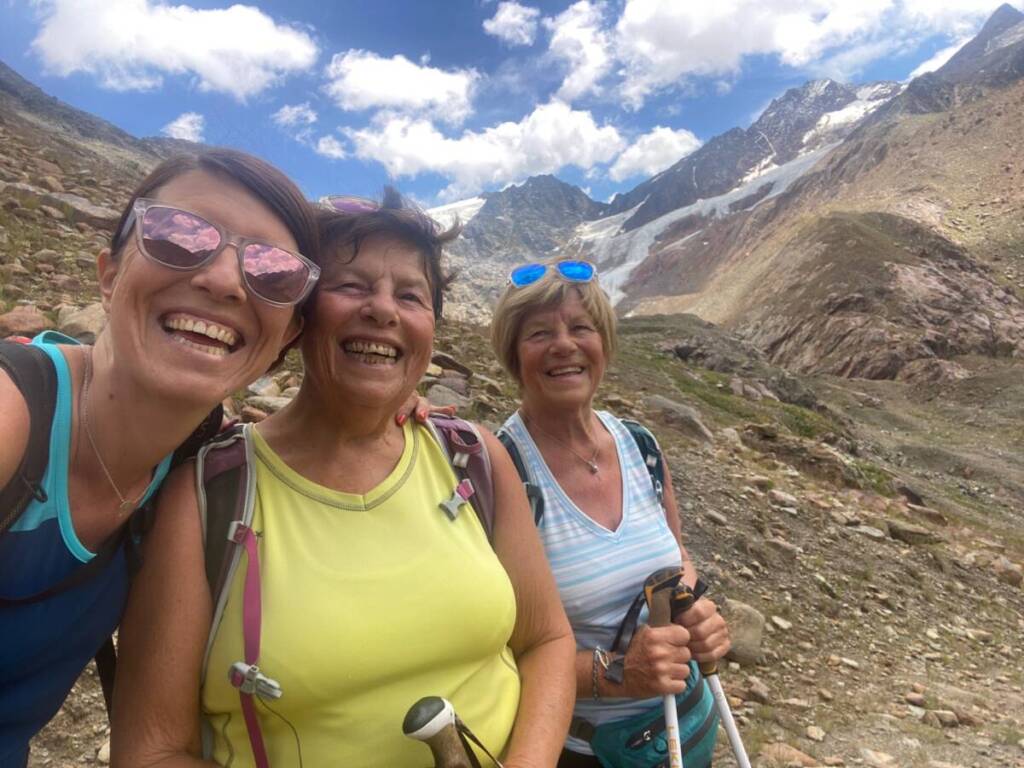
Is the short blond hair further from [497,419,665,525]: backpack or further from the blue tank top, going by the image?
the blue tank top

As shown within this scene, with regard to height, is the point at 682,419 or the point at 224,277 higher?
the point at 224,277

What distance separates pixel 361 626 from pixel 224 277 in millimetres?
977

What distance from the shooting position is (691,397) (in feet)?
49.1

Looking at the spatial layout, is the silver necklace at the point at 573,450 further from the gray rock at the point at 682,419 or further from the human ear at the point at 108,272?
the gray rock at the point at 682,419

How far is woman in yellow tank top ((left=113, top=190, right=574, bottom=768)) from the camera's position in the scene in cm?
160

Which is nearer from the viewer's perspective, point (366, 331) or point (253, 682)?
point (253, 682)

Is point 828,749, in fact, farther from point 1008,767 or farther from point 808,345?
point 808,345

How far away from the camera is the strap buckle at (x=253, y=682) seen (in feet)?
5.07

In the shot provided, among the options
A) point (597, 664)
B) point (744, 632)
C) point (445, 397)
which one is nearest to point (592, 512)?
point (597, 664)

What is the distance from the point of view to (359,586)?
171 cm

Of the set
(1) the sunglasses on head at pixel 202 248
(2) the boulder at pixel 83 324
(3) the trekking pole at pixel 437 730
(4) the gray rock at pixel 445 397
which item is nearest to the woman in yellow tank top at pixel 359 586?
(3) the trekking pole at pixel 437 730

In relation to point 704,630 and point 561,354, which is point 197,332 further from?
point 704,630

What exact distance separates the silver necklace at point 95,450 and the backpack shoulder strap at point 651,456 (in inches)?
75.7

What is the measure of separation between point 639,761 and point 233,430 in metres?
1.92
